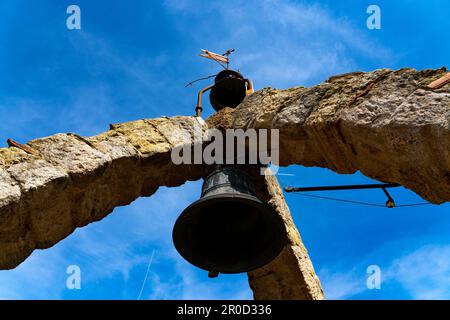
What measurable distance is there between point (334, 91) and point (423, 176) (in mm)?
799

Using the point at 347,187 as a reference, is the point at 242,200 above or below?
below

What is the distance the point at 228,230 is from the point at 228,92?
5.72 ft

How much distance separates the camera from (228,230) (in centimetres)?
276

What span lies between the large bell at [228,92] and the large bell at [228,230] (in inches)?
54.9

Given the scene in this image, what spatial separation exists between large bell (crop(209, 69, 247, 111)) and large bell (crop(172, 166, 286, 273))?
1.39 meters

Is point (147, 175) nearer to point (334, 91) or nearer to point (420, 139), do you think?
point (334, 91)

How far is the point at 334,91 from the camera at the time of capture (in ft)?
9.00

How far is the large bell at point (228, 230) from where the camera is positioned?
2.57 meters
